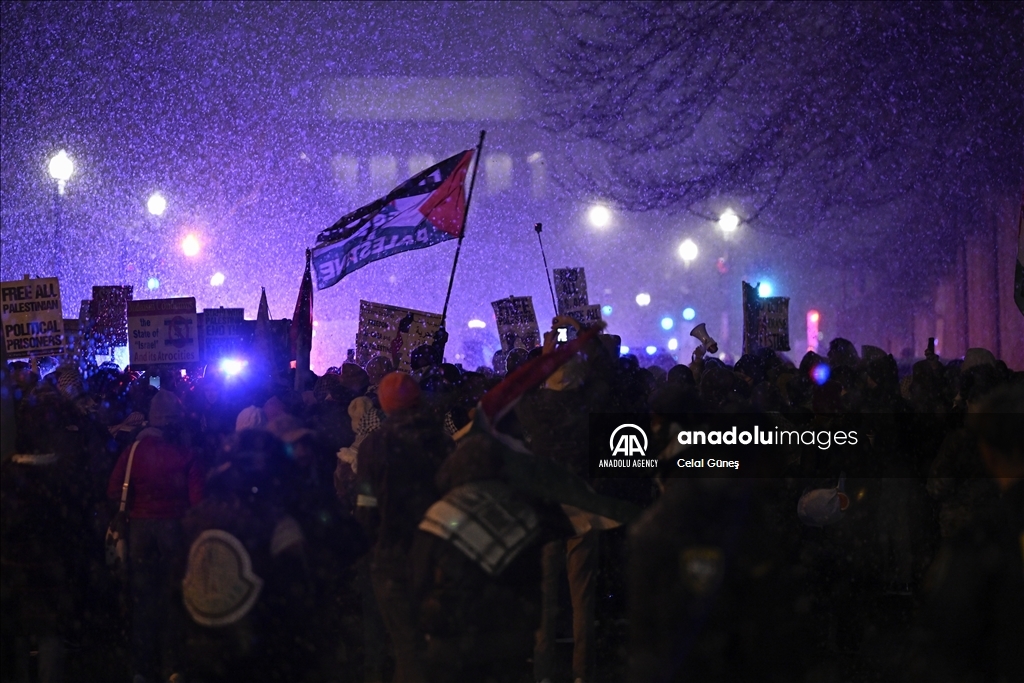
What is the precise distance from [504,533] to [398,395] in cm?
156

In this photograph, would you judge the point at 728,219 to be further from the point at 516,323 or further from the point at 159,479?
the point at 159,479

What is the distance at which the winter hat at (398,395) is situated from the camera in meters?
5.74

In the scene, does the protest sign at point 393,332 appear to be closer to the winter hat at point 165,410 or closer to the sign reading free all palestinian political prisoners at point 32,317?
the sign reading free all palestinian political prisoners at point 32,317

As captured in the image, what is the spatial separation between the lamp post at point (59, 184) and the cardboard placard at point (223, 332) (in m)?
10.9

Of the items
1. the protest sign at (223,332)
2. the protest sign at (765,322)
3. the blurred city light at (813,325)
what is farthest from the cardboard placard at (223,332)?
the blurred city light at (813,325)

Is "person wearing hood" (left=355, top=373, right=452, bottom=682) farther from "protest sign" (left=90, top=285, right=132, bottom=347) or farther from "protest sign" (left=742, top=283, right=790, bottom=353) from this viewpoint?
"protest sign" (left=90, top=285, right=132, bottom=347)

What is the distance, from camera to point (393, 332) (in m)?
12.9

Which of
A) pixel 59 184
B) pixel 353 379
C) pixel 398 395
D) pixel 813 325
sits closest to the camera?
pixel 398 395

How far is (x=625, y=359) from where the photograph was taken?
8336 mm

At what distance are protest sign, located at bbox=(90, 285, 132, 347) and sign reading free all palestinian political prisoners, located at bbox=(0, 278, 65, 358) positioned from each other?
2203 millimetres

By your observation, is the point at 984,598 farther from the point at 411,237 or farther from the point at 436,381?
the point at 411,237

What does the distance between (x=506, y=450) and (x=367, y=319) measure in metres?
8.69

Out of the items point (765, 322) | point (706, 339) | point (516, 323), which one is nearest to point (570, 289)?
point (516, 323)

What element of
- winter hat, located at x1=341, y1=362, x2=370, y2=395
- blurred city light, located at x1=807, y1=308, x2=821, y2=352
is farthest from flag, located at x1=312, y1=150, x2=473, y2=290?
blurred city light, located at x1=807, y1=308, x2=821, y2=352
